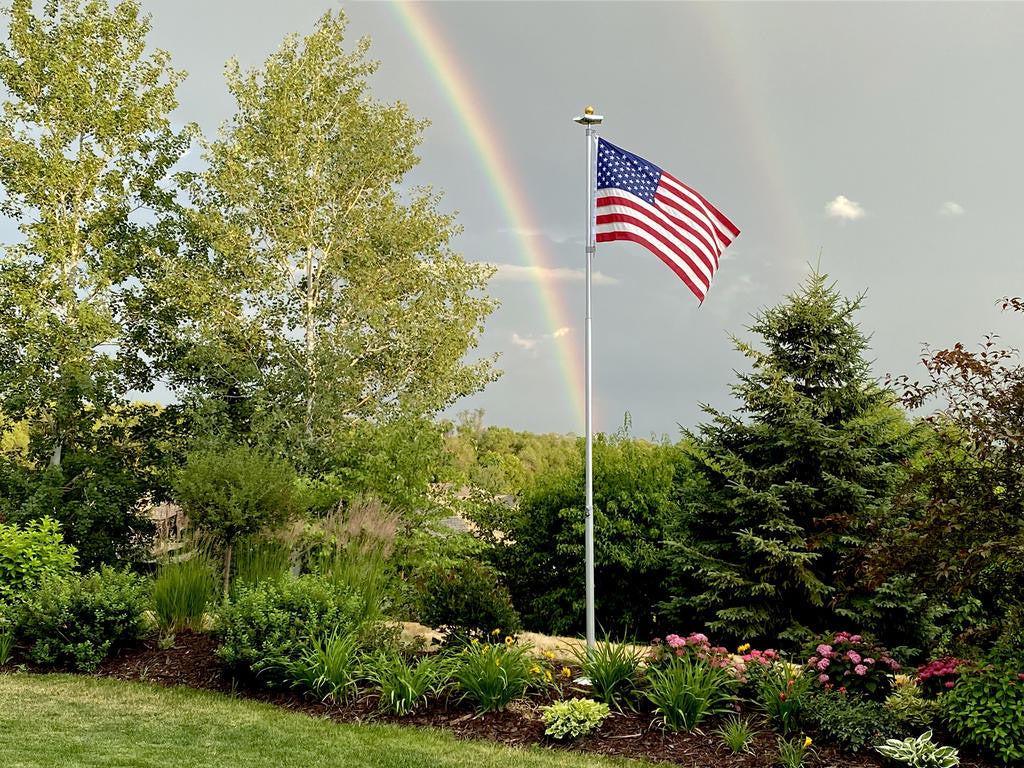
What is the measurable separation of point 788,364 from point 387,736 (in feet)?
25.6

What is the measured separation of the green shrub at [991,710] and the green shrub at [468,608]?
12.2 ft

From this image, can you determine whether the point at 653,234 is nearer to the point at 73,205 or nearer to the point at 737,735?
the point at 737,735

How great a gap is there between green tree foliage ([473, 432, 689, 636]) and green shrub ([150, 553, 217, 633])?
23.0 ft

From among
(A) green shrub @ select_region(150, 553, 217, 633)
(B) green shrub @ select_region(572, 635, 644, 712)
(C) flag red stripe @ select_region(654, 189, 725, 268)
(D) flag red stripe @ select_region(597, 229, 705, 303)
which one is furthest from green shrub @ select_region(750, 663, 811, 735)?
(A) green shrub @ select_region(150, 553, 217, 633)

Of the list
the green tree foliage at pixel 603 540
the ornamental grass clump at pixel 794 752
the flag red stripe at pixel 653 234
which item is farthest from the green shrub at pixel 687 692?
the green tree foliage at pixel 603 540

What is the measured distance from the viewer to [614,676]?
723 centimetres

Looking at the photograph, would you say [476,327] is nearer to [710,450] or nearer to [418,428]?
[418,428]

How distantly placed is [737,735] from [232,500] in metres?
6.35

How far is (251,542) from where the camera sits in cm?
1072

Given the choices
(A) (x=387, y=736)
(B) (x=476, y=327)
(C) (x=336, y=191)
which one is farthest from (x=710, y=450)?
(C) (x=336, y=191)

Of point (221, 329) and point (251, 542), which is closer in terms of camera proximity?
point (251, 542)

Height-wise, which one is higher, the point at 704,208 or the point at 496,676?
the point at 704,208

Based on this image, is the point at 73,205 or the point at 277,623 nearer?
the point at 277,623

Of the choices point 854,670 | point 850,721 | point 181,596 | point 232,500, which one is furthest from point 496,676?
point 232,500
